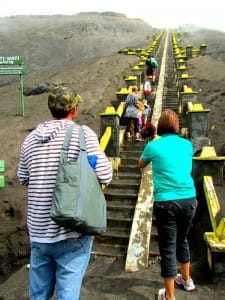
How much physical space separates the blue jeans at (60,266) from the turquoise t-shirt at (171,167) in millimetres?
1402

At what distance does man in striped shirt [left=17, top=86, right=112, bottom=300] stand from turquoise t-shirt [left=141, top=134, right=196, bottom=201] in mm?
1281

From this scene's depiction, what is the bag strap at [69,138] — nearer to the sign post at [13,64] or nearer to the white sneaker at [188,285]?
the white sneaker at [188,285]

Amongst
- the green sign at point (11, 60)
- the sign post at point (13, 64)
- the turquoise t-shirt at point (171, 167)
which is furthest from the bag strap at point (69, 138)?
the green sign at point (11, 60)

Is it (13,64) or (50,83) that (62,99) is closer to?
(13,64)

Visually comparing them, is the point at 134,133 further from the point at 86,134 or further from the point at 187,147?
the point at 86,134

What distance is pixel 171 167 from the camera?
13.6 feet

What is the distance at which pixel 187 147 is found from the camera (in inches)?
165

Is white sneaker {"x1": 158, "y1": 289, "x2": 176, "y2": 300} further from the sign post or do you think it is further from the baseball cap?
the sign post

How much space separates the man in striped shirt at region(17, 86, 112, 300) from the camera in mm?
2834

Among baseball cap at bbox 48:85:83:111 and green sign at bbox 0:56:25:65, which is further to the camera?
green sign at bbox 0:56:25:65

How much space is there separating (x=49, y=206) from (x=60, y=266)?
44 centimetres

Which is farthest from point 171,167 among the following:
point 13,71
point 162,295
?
point 13,71

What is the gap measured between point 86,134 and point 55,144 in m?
0.23

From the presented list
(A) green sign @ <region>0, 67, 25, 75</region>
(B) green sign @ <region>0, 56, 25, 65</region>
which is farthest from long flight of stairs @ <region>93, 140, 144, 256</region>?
(B) green sign @ <region>0, 56, 25, 65</region>
